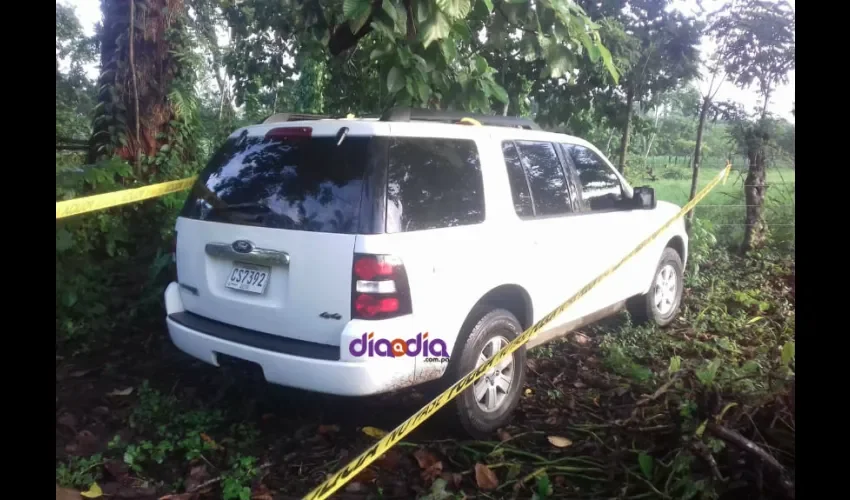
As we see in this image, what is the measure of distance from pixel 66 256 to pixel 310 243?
1572 mm

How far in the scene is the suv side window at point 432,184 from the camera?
2611mm

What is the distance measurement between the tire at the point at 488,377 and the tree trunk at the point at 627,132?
1695mm

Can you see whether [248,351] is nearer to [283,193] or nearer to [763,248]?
[283,193]

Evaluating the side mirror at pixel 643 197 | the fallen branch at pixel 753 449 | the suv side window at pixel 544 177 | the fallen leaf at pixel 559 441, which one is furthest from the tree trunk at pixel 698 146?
the fallen leaf at pixel 559 441

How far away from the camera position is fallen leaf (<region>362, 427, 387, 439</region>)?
2.94 m

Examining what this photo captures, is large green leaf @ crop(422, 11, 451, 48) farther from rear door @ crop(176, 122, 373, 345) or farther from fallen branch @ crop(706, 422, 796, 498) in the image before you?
fallen branch @ crop(706, 422, 796, 498)

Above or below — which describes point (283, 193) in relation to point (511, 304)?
above

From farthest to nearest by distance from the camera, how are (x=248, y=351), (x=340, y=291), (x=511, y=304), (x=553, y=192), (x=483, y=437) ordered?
(x=553, y=192), (x=511, y=304), (x=483, y=437), (x=248, y=351), (x=340, y=291)

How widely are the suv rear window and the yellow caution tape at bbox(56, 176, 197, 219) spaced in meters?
0.38

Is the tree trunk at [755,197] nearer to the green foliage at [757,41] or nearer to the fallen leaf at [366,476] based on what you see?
the green foliage at [757,41]
